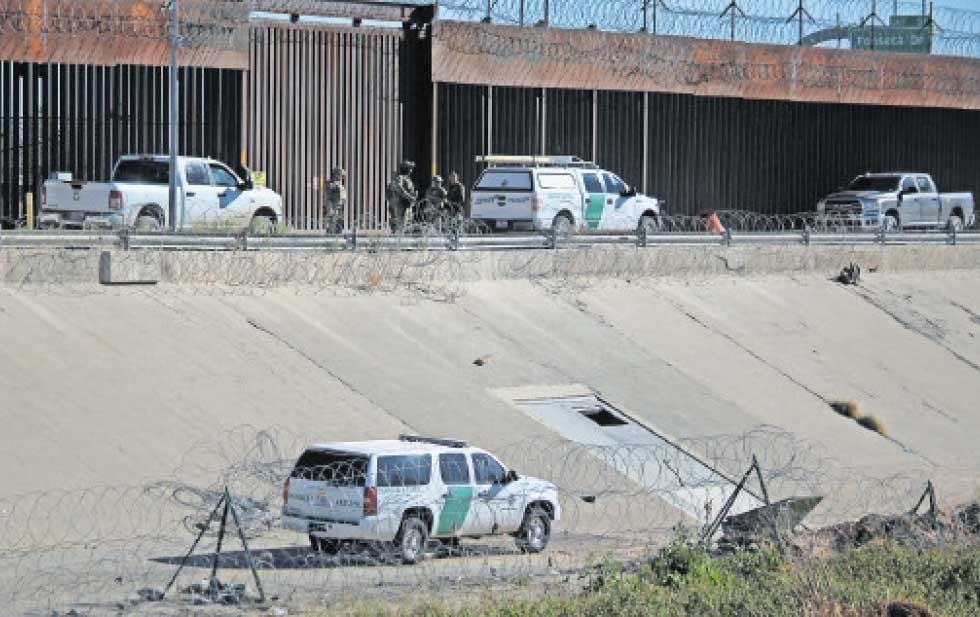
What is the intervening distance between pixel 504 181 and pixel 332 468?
19666mm

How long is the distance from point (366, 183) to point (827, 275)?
9.83 metres

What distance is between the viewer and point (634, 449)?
27.8 metres

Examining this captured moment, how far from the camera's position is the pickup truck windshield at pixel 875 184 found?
5009 centimetres

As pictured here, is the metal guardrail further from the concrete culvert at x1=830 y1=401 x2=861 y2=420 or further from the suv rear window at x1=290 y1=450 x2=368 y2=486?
the suv rear window at x1=290 y1=450 x2=368 y2=486

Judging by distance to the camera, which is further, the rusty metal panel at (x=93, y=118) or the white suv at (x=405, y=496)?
the rusty metal panel at (x=93, y=118)

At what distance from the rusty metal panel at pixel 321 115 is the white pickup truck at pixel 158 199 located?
4.55 meters

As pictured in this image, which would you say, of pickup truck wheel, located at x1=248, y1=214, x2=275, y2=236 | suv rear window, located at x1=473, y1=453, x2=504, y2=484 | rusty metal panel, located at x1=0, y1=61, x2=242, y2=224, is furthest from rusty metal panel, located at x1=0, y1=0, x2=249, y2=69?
suv rear window, located at x1=473, y1=453, x2=504, y2=484

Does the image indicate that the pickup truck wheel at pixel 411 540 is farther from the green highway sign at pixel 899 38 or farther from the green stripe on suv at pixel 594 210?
the green highway sign at pixel 899 38

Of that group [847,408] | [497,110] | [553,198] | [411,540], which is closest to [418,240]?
[553,198]

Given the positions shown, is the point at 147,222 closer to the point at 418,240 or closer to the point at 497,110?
the point at 418,240

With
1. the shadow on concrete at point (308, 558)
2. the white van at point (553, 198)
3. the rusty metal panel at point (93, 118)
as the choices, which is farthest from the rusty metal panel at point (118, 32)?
the shadow on concrete at point (308, 558)

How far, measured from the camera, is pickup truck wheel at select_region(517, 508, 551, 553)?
71.6ft

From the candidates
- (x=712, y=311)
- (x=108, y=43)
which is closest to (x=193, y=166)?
(x=108, y=43)

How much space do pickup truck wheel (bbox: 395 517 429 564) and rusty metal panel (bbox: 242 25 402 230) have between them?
2169 centimetres
